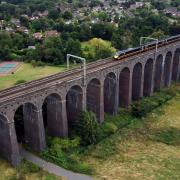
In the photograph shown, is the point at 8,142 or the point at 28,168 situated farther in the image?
the point at 28,168

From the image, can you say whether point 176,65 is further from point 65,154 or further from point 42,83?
point 65,154

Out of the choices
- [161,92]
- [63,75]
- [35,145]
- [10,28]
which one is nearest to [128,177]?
[35,145]

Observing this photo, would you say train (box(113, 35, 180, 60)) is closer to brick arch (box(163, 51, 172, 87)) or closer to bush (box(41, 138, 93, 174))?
brick arch (box(163, 51, 172, 87))

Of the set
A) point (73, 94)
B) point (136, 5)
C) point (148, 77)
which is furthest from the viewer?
point (136, 5)

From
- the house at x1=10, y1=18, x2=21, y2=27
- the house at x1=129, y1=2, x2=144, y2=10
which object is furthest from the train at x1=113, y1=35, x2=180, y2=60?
the house at x1=129, y1=2, x2=144, y2=10

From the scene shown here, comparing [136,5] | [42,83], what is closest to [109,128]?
[42,83]

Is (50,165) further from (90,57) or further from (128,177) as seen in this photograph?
(90,57)

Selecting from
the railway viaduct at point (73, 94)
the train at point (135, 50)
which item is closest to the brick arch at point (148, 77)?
the railway viaduct at point (73, 94)
